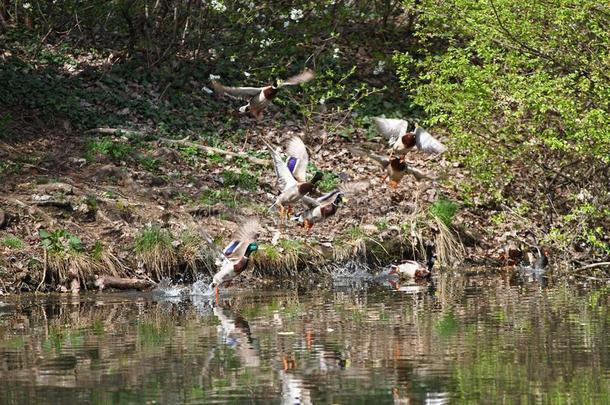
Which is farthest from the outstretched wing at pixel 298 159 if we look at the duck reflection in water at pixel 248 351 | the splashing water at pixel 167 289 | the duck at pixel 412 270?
the duck reflection in water at pixel 248 351

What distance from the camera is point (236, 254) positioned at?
14594 mm

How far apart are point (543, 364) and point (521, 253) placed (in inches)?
362

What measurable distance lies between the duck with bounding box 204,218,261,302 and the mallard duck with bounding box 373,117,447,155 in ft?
7.08

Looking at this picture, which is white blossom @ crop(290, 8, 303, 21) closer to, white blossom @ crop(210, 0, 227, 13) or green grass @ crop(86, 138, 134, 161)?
white blossom @ crop(210, 0, 227, 13)

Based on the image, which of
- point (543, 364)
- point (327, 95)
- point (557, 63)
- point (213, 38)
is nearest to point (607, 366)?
point (543, 364)

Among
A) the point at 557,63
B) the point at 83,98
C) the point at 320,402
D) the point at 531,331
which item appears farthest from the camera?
the point at 83,98

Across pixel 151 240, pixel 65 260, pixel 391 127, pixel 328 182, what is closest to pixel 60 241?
pixel 65 260

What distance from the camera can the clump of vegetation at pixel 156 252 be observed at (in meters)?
15.3

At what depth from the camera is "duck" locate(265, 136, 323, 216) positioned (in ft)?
50.2

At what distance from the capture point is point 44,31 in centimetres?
2175

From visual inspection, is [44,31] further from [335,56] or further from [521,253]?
[521,253]

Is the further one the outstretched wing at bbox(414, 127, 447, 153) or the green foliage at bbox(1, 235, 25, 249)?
the outstretched wing at bbox(414, 127, 447, 153)

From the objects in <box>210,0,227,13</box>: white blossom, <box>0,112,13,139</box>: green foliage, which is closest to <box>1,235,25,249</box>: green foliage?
<box>0,112,13,139</box>: green foliage

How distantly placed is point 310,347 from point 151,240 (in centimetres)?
579
